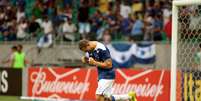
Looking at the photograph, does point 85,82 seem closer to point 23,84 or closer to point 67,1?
point 23,84

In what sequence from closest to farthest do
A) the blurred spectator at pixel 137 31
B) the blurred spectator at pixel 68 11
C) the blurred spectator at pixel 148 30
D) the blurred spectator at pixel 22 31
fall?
the blurred spectator at pixel 148 30 < the blurred spectator at pixel 137 31 < the blurred spectator at pixel 68 11 < the blurred spectator at pixel 22 31

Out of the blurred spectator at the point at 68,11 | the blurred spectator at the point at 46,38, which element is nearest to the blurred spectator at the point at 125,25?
the blurred spectator at the point at 68,11

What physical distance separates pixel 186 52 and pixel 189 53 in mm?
119

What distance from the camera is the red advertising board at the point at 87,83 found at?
1603 cm

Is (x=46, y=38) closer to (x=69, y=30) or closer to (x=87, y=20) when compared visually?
(x=69, y=30)

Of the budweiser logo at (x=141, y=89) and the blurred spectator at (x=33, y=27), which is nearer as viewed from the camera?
the budweiser logo at (x=141, y=89)

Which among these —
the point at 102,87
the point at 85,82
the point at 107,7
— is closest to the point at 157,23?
the point at 107,7

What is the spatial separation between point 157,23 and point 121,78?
4.68 metres

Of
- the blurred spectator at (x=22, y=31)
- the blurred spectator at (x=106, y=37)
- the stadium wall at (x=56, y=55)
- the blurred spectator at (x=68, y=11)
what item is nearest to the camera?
the blurred spectator at (x=106, y=37)

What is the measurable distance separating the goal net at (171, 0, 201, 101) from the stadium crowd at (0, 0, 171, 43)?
725cm

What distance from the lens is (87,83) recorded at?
58.3ft

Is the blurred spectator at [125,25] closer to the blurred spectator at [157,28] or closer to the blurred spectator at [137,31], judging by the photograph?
the blurred spectator at [137,31]

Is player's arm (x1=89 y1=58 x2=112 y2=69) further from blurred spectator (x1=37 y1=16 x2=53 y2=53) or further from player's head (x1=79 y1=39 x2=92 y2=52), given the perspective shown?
blurred spectator (x1=37 y1=16 x2=53 y2=53)

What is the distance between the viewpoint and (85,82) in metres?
17.8
